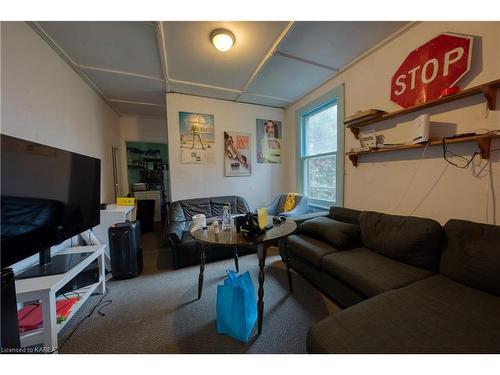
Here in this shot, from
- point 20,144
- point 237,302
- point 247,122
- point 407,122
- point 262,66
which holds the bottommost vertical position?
point 237,302

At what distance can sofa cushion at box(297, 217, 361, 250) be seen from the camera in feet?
6.01

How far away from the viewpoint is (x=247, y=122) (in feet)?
11.9

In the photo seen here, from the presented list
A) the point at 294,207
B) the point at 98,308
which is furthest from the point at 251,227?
the point at 294,207

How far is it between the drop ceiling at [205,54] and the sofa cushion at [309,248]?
2133 mm

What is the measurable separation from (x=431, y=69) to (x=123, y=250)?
359cm

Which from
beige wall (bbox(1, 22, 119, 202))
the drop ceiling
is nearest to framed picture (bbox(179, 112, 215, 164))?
the drop ceiling

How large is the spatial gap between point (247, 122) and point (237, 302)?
311 centimetres

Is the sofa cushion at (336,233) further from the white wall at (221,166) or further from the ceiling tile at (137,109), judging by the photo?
the ceiling tile at (137,109)

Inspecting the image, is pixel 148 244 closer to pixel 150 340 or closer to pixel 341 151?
pixel 150 340

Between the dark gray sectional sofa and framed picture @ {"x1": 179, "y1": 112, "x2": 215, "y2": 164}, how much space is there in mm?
2259

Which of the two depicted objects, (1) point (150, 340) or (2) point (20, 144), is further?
(1) point (150, 340)
